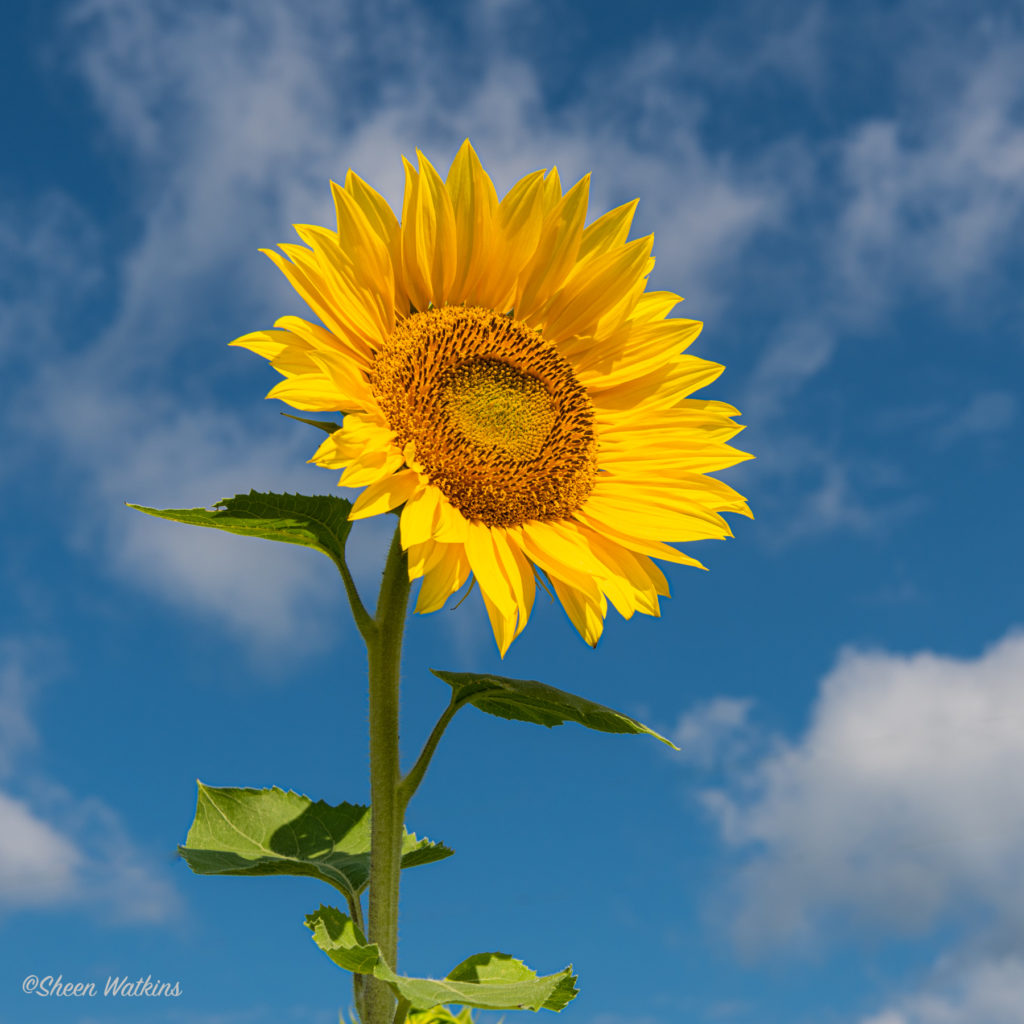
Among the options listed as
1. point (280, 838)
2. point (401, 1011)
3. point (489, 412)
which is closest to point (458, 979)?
point (401, 1011)

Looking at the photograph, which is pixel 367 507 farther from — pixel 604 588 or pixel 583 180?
pixel 583 180

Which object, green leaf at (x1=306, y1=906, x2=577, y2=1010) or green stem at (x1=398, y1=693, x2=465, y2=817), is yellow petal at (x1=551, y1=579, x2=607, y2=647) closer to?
green stem at (x1=398, y1=693, x2=465, y2=817)

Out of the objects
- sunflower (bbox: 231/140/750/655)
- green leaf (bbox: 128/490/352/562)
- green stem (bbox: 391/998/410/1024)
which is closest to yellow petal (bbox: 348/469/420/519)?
sunflower (bbox: 231/140/750/655)

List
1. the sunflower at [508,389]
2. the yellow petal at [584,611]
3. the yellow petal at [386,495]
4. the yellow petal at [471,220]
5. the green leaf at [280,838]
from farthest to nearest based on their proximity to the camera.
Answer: the green leaf at [280,838] < the yellow petal at [471,220] < the yellow petal at [584,611] < the sunflower at [508,389] < the yellow petal at [386,495]

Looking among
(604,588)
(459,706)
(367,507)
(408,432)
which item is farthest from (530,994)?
(408,432)

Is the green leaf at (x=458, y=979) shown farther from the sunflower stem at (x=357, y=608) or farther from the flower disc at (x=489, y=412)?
the flower disc at (x=489, y=412)

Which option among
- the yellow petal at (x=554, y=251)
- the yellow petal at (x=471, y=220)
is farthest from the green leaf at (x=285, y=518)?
the yellow petal at (x=554, y=251)

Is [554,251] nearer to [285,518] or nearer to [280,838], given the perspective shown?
[285,518]
